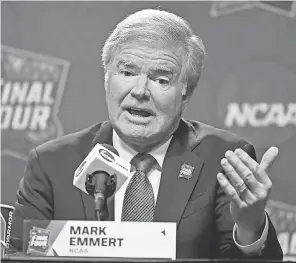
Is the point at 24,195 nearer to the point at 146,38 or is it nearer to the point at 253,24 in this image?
the point at 146,38

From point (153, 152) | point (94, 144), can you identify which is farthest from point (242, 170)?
point (94, 144)

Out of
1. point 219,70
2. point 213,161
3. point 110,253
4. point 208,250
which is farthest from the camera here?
point 219,70

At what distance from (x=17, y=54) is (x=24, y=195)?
1.28 m

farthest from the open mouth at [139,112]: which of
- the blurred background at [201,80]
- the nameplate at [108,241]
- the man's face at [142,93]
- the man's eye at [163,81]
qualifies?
the blurred background at [201,80]

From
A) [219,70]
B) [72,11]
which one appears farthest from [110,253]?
[72,11]

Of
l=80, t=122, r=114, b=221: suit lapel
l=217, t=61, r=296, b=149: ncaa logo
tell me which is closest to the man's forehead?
l=80, t=122, r=114, b=221: suit lapel

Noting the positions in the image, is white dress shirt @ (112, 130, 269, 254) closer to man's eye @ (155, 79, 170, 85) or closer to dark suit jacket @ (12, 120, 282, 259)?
dark suit jacket @ (12, 120, 282, 259)

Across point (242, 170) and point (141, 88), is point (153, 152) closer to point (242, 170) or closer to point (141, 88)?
point (141, 88)

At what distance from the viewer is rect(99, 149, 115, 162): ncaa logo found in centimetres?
144

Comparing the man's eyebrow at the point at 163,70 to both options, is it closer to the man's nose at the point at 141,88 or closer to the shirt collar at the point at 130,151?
the man's nose at the point at 141,88

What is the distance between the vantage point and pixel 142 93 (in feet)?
6.02

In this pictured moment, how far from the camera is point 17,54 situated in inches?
119

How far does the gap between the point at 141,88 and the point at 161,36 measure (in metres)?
0.18

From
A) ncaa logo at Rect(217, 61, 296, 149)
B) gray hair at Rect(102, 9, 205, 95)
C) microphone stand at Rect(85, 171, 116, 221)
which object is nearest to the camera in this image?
microphone stand at Rect(85, 171, 116, 221)
